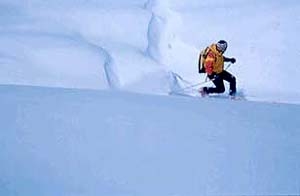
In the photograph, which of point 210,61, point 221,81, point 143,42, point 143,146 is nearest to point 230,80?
point 221,81

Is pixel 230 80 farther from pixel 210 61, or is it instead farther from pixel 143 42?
pixel 143 42

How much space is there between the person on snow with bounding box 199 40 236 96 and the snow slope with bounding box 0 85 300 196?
290 mm

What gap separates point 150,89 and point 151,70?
17 cm

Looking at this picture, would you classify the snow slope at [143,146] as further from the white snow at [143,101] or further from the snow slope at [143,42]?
the snow slope at [143,42]

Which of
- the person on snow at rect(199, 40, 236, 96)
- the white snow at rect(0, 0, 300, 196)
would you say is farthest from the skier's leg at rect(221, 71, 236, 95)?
the white snow at rect(0, 0, 300, 196)

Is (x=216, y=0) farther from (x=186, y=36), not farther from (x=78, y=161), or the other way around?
(x=78, y=161)

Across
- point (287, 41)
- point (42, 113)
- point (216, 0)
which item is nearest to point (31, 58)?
point (42, 113)

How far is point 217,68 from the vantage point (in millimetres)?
2547

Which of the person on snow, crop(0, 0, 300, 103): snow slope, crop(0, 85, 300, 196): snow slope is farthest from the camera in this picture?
crop(0, 0, 300, 103): snow slope

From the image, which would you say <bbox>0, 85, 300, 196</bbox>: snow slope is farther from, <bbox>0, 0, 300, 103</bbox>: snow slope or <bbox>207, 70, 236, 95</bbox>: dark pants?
<bbox>0, 0, 300, 103</bbox>: snow slope

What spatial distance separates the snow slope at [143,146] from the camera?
1410mm

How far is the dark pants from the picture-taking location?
8.39 ft

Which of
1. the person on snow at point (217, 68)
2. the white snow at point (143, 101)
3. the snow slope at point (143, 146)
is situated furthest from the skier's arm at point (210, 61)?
the snow slope at point (143, 146)

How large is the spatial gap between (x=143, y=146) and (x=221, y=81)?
40.0 inches
